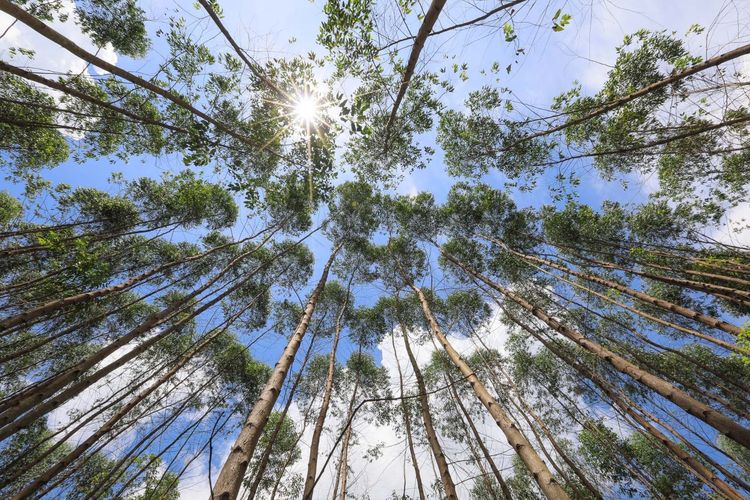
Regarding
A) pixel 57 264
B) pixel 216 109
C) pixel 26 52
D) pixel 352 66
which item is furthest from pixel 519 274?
pixel 26 52

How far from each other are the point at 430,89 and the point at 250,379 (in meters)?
13.1

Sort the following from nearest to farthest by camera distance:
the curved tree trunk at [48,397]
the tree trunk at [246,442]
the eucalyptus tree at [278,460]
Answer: the tree trunk at [246,442], the curved tree trunk at [48,397], the eucalyptus tree at [278,460]

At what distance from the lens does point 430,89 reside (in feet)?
24.3

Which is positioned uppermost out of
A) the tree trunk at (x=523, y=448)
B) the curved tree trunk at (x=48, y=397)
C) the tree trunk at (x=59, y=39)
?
the tree trunk at (x=59, y=39)

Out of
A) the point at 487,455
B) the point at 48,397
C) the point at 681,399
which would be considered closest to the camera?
the point at 681,399

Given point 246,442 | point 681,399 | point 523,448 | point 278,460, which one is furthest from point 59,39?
point 278,460

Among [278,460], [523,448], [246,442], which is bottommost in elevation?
[523,448]

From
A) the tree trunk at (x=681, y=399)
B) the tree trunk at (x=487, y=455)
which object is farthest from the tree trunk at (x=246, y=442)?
the tree trunk at (x=681, y=399)

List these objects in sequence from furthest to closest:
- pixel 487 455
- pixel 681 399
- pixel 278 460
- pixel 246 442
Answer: pixel 278 460
pixel 487 455
pixel 681 399
pixel 246 442

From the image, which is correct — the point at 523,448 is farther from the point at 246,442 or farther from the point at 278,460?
the point at 278,460

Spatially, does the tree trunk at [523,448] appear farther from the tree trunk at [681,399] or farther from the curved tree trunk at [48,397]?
the curved tree trunk at [48,397]

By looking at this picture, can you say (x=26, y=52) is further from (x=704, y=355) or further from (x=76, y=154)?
(x=704, y=355)

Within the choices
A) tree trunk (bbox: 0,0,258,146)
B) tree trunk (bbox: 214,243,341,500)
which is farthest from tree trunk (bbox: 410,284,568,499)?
tree trunk (bbox: 0,0,258,146)

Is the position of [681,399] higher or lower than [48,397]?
lower
